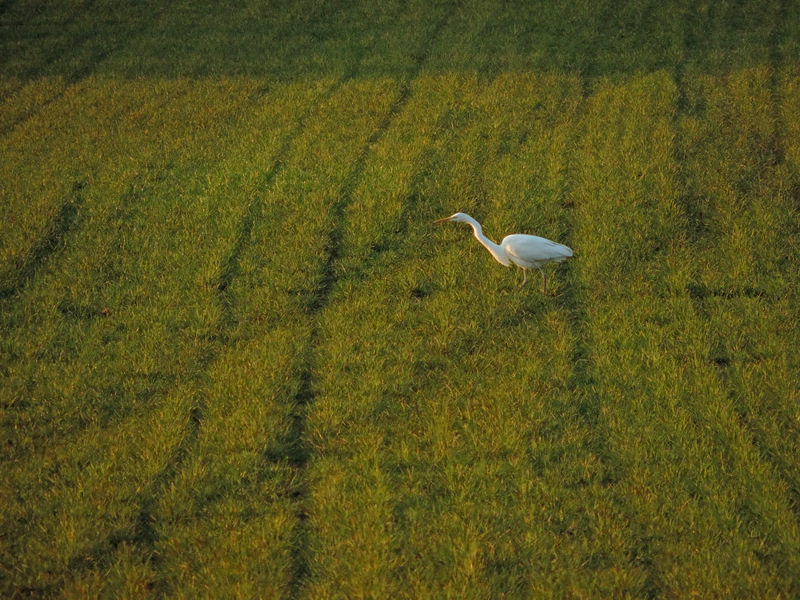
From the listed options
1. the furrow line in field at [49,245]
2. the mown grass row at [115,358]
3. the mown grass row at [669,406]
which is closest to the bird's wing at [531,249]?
the mown grass row at [669,406]

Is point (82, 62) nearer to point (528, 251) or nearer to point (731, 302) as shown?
point (528, 251)

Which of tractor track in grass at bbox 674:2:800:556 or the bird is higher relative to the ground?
the bird

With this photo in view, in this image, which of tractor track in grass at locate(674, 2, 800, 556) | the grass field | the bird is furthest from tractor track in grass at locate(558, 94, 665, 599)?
tractor track in grass at locate(674, 2, 800, 556)

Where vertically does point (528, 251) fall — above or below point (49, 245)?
below

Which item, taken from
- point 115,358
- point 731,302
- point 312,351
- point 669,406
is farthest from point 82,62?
point 669,406

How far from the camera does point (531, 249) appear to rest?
721 centimetres

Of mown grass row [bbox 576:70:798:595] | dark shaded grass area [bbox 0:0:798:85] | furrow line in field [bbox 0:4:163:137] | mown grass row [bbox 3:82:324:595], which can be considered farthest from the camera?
dark shaded grass area [bbox 0:0:798:85]

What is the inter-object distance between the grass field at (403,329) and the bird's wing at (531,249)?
1.36ft

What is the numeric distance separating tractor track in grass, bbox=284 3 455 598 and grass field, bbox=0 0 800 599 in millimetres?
25

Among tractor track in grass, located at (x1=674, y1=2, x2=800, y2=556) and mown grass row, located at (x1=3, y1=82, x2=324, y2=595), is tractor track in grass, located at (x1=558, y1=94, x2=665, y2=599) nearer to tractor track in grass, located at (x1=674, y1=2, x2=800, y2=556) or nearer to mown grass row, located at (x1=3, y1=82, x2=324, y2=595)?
tractor track in grass, located at (x1=674, y1=2, x2=800, y2=556)

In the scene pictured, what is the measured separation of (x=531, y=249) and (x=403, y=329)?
4.29 ft

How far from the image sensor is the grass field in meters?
4.94

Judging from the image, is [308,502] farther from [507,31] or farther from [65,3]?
[65,3]

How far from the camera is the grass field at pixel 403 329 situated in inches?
194
